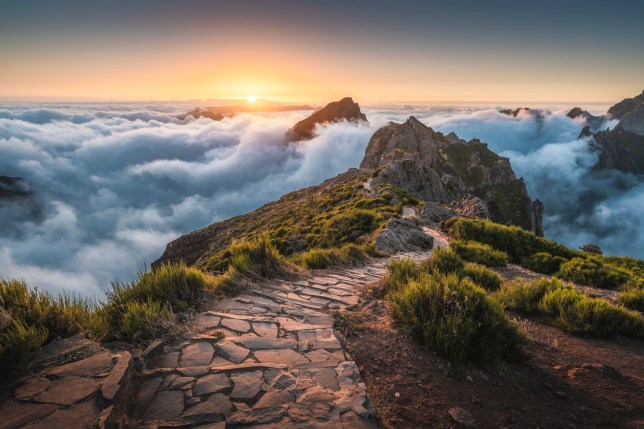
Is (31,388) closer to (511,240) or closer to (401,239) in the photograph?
(401,239)

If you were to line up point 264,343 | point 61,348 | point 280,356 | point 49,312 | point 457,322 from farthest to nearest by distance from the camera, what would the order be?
point 264,343 < point 457,322 < point 280,356 < point 49,312 < point 61,348

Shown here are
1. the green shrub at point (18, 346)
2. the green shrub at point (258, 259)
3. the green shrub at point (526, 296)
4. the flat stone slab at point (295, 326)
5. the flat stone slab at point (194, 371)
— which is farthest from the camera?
the green shrub at point (258, 259)

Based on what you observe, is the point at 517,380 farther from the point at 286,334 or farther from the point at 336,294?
the point at 336,294

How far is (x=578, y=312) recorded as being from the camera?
5863mm

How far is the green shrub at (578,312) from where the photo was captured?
5.75 meters

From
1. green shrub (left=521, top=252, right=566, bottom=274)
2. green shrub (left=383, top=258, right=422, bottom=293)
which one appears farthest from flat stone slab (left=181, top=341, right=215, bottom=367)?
green shrub (left=521, top=252, right=566, bottom=274)

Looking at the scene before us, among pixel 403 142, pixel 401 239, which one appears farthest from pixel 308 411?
pixel 403 142

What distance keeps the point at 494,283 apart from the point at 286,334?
18.1ft

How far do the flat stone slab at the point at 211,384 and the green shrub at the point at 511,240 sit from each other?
12694mm

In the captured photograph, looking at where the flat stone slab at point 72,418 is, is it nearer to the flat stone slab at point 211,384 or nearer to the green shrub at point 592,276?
the flat stone slab at point 211,384

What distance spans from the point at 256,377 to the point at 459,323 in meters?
2.57

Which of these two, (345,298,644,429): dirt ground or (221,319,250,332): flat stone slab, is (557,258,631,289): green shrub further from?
(221,319,250,332): flat stone slab

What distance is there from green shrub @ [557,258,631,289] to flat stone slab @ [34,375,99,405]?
1268 centimetres

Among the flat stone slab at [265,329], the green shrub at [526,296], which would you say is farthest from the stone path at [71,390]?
the green shrub at [526,296]
